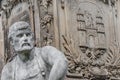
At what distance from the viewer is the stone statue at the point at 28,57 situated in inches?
232

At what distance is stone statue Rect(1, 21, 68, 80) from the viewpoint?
590cm

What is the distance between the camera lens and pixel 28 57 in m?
6.04

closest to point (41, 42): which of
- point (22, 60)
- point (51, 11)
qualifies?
point (51, 11)

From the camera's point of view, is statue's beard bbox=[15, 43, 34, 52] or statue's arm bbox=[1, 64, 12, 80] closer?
statue's beard bbox=[15, 43, 34, 52]

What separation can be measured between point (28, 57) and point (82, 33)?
4.24m

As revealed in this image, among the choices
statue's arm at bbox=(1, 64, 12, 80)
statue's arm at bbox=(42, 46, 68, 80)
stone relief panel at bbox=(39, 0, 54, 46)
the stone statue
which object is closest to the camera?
statue's arm at bbox=(42, 46, 68, 80)

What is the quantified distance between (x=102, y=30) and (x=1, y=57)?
2.49m

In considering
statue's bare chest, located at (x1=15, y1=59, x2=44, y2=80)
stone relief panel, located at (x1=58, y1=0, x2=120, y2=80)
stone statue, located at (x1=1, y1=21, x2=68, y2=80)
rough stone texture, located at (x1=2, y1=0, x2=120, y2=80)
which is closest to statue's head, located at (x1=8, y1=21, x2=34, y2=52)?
stone statue, located at (x1=1, y1=21, x2=68, y2=80)

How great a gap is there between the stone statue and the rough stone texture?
12.2ft

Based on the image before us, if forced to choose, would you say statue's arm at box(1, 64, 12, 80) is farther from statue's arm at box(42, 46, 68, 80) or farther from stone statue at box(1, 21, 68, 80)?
statue's arm at box(42, 46, 68, 80)

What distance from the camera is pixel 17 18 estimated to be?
35.6 feet

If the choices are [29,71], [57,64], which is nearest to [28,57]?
[29,71]

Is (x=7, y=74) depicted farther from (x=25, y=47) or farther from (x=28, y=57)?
(x=25, y=47)

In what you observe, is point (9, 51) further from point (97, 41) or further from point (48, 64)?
point (48, 64)
